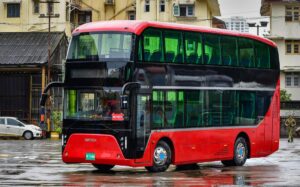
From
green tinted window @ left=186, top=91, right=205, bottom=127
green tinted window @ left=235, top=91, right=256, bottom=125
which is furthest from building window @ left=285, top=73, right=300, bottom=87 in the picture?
green tinted window @ left=186, top=91, right=205, bottom=127

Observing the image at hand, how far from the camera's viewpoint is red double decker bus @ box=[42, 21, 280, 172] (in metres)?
22.1

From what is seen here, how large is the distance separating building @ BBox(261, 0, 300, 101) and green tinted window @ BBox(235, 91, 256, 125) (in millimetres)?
44072

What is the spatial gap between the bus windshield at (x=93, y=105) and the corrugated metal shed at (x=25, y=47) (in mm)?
41410

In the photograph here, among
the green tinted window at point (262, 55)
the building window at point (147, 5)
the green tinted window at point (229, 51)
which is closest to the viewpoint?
the green tinted window at point (229, 51)

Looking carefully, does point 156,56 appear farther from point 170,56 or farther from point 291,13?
point 291,13

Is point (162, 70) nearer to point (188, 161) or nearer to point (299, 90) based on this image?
point (188, 161)

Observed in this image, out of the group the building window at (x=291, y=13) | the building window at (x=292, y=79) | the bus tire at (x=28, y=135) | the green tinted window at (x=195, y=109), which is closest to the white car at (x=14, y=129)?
the bus tire at (x=28, y=135)

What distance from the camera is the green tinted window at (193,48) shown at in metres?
24.1

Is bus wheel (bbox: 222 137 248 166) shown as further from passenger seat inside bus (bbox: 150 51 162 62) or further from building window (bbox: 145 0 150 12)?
building window (bbox: 145 0 150 12)

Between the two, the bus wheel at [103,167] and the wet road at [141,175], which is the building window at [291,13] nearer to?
the wet road at [141,175]

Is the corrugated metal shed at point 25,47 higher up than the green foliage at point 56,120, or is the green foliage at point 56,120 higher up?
the corrugated metal shed at point 25,47

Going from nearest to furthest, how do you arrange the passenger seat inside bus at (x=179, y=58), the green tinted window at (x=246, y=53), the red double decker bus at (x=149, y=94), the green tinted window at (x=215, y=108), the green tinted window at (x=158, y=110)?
the red double decker bus at (x=149, y=94) → the green tinted window at (x=158, y=110) → the passenger seat inside bus at (x=179, y=58) → the green tinted window at (x=215, y=108) → the green tinted window at (x=246, y=53)

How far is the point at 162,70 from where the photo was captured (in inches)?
911

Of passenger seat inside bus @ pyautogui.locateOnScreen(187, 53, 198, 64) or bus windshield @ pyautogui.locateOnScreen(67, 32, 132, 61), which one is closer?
bus windshield @ pyautogui.locateOnScreen(67, 32, 132, 61)
